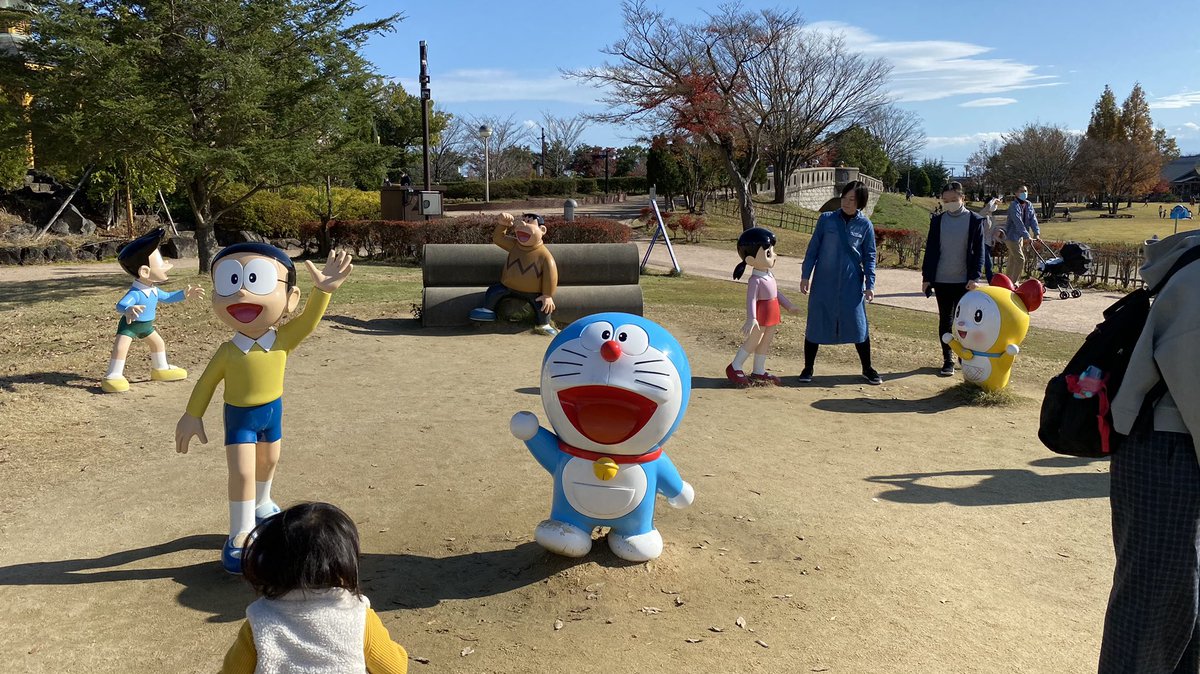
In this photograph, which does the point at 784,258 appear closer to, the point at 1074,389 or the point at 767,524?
the point at 767,524

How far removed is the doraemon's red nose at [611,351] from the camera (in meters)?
3.69

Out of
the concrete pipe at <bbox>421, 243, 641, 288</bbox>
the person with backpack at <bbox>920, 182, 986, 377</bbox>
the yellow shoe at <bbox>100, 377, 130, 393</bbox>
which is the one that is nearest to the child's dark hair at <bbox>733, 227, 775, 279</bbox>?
the person with backpack at <bbox>920, 182, 986, 377</bbox>

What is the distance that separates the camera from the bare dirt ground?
3.57 m

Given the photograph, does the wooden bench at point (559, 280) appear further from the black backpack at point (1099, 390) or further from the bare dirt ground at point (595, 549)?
the black backpack at point (1099, 390)

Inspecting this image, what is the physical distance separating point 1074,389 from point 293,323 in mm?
3420

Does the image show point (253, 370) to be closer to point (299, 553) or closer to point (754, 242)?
point (299, 553)

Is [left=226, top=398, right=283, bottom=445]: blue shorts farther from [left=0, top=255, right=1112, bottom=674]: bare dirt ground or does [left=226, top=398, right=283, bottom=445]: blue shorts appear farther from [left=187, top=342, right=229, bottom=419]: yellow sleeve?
[left=0, top=255, right=1112, bottom=674]: bare dirt ground

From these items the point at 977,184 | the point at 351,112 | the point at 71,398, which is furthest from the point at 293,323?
the point at 977,184

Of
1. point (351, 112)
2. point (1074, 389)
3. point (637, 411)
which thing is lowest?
point (637, 411)

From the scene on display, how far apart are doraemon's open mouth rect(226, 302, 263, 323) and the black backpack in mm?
3423

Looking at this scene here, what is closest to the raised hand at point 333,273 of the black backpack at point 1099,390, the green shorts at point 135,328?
the black backpack at point 1099,390

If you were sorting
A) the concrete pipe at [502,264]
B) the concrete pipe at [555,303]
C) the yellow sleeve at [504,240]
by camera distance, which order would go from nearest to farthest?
the yellow sleeve at [504,240] < the concrete pipe at [555,303] < the concrete pipe at [502,264]

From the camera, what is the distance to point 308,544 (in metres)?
2.13

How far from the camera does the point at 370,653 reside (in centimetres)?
227
